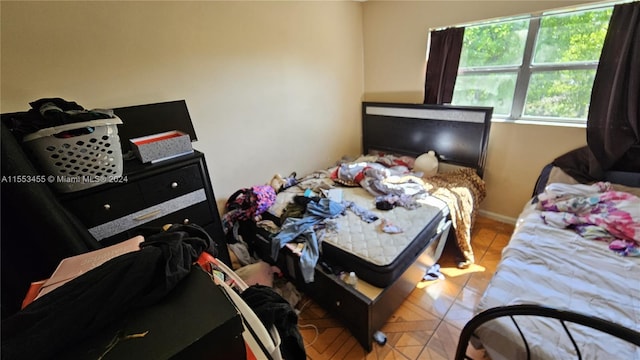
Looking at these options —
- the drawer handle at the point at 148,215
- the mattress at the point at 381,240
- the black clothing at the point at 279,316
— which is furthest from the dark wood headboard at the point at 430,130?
the drawer handle at the point at 148,215

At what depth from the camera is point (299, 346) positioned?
0.80m

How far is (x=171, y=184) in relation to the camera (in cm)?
147

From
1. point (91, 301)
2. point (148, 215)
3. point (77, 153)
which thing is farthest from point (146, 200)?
point (91, 301)

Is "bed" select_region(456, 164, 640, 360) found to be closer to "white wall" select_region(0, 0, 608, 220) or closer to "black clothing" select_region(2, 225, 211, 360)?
"white wall" select_region(0, 0, 608, 220)

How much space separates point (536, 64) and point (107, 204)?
3196 mm

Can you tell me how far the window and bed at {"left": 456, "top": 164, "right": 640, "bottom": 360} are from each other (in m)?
0.75

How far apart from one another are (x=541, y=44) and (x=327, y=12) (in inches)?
76.3

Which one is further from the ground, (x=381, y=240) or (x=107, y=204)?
(x=107, y=204)

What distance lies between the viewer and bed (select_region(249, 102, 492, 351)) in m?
1.51

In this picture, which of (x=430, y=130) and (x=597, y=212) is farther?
(x=430, y=130)

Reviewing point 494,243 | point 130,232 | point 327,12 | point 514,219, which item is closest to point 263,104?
point 327,12

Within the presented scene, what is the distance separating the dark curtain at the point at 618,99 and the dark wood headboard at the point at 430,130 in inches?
26.9

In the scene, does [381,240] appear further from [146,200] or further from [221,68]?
[221,68]

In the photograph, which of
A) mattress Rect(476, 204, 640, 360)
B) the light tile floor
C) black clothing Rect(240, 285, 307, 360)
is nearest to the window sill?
mattress Rect(476, 204, 640, 360)
